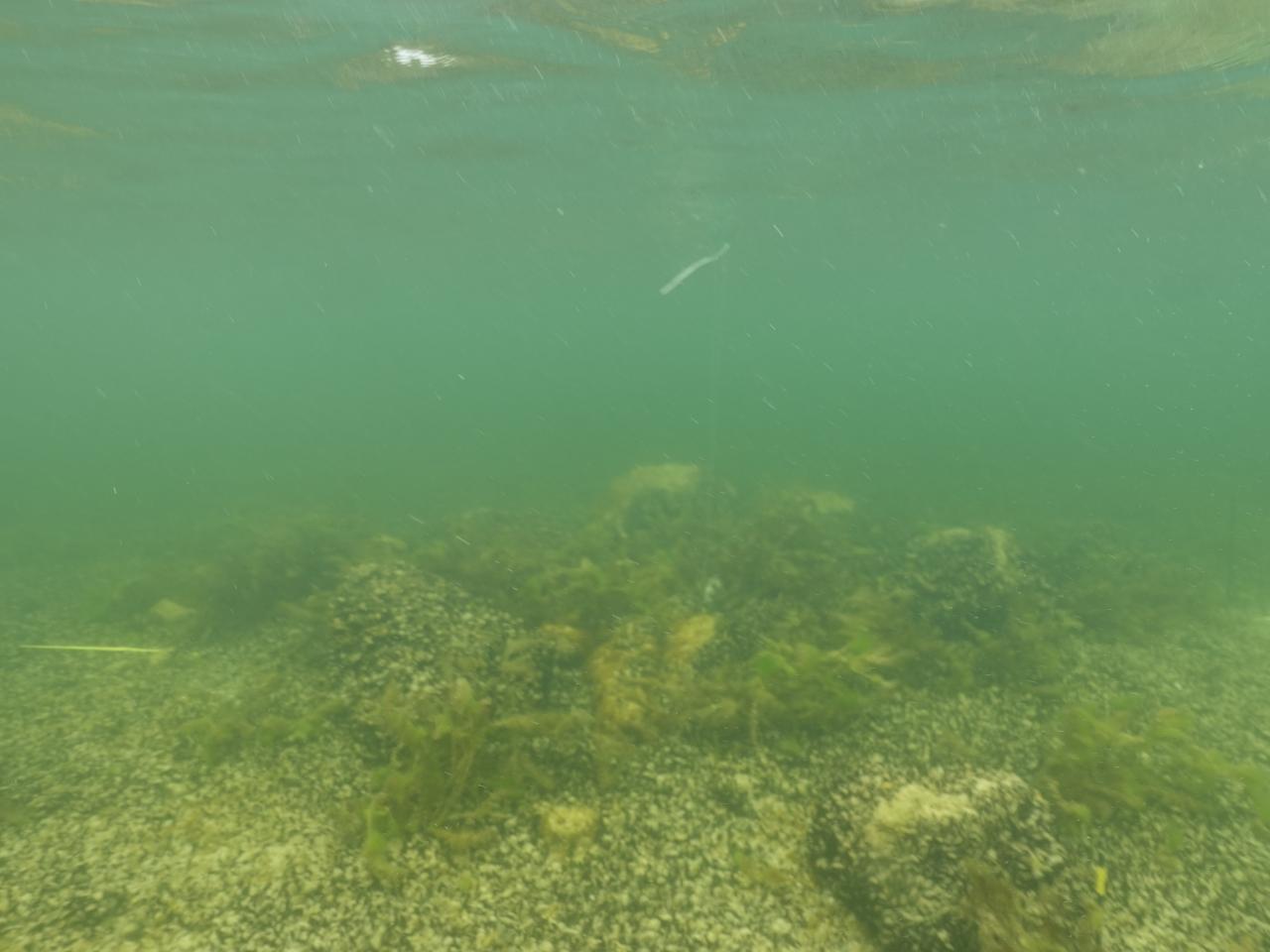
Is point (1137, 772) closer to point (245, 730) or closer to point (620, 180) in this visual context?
point (245, 730)

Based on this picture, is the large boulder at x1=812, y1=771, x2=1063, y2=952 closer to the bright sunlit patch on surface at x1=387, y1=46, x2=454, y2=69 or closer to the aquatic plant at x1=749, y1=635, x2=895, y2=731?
the aquatic plant at x1=749, y1=635, x2=895, y2=731

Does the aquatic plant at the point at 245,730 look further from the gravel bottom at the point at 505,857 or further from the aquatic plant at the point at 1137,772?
the aquatic plant at the point at 1137,772

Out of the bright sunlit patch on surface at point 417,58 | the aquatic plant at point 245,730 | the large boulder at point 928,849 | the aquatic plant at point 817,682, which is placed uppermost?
the bright sunlit patch on surface at point 417,58

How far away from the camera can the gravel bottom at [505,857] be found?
3.74 meters

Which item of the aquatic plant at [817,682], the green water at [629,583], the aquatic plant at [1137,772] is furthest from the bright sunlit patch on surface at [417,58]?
the aquatic plant at [1137,772]

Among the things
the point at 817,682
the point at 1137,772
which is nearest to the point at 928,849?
the point at 817,682

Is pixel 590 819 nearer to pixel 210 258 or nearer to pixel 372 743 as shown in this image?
pixel 372 743

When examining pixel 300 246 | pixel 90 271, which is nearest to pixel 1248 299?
pixel 300 246

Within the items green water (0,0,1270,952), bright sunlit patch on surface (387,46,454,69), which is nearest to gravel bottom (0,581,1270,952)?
green water (0,0,1270,952)

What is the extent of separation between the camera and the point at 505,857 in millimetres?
4180

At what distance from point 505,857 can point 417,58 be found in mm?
13826

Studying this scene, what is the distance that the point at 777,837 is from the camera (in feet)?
14.4

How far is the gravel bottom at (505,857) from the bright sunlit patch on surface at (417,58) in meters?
11.9

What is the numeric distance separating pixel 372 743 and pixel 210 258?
48620 millimetres
